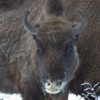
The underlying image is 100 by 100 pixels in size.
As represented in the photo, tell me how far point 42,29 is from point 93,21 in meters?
2.34

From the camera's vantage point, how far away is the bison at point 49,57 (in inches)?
383

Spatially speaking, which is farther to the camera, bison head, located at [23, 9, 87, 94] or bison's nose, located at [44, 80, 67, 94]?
bison head, located at [23, 9, 87, 94]

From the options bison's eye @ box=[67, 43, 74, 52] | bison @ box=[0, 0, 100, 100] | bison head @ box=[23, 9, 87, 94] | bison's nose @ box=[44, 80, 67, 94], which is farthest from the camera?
bison's eye @ box=[67, 43, 74, 52]

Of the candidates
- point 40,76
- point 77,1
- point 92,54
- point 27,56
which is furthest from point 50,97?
point 77,1

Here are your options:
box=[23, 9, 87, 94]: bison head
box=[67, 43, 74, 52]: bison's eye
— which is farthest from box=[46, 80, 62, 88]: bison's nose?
box=[67, 43, 74, 52]: bison's eye

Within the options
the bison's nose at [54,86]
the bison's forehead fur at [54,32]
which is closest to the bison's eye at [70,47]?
the bison's forehead fur at [54,32]

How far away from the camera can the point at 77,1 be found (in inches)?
480

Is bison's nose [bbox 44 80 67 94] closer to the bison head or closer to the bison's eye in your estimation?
the bison head

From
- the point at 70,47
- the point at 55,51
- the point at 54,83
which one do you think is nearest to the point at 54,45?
the point at 55,51

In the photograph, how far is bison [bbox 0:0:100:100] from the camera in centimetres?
973

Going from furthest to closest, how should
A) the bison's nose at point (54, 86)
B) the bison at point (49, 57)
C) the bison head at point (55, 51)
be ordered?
1. the bison at point (49, 57)
2. the bison head at point (55, 51)
3. the bison's nose at point (54, 86)

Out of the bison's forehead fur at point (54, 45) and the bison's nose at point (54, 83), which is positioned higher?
the bison's forehead fur at point (54, 45)

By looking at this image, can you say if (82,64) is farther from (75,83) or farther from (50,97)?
(50,97)

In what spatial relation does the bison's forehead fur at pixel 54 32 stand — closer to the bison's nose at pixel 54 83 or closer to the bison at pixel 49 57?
the bison at pixel 49 57
